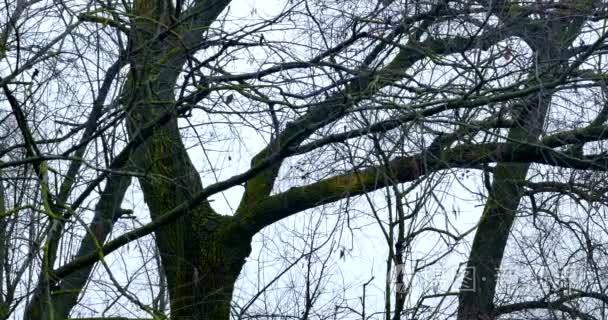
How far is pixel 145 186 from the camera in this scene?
7.41m

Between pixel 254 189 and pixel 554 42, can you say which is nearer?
pixel 554 42

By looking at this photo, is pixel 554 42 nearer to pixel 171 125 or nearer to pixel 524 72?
pixel 524 72

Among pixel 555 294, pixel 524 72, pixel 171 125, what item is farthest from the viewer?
pixel 555 294

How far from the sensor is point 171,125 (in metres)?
6.21

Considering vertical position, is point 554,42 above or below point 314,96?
above

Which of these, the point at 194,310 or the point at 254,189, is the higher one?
the point at 254,189

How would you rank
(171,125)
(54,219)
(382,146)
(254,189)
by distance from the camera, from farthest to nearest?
1. (254,189)
2. (171,125)
3. (382,146)
4. (54,219)

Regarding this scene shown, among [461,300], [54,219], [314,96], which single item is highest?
[314,96]

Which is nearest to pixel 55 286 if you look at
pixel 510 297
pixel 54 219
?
pixel 54 219

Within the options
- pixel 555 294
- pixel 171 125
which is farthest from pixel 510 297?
pixel 171 125

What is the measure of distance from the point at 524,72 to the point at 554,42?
0.28 meters

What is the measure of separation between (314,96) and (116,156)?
3.61 feet

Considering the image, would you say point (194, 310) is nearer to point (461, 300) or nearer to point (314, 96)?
point (461, 300)

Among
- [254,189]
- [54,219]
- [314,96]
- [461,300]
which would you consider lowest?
[54,219]
